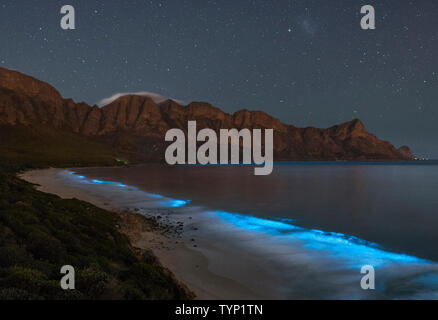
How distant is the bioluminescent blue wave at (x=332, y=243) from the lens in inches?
634

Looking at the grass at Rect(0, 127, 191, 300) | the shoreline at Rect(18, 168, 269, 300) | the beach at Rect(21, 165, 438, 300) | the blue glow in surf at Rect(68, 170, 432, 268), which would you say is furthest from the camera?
the blue glow in surf at Rect(68, 170, 432, 268)

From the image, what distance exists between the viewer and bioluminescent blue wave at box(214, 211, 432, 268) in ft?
52.8

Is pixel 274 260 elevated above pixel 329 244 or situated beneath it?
elevated above

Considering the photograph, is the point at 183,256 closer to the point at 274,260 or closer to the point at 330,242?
the point at 274,260

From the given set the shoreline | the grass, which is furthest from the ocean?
the grass

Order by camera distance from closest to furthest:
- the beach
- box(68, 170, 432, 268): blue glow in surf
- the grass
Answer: the grass → the beach → box(68, 170, 432, 268): blue glow in surf

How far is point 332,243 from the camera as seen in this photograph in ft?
64.7

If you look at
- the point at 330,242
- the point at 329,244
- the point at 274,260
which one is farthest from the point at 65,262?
the point at 330,242

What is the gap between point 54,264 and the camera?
29.9 feet

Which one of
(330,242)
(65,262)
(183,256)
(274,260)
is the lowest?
(330,242)

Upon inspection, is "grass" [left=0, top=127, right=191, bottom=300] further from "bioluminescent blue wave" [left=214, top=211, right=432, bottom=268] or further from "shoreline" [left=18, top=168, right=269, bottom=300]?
"bioluminescent blue wave" [left=214, top=211, right=432, bottom=268]

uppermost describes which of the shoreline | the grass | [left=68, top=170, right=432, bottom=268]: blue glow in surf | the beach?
the grass
